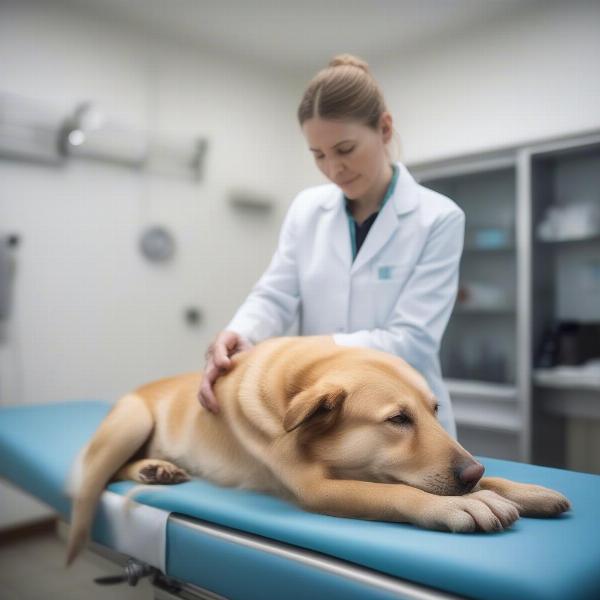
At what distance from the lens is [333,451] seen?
0.92 m

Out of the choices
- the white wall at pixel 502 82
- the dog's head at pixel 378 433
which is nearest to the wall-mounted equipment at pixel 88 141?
the white wall at pixel 502 82

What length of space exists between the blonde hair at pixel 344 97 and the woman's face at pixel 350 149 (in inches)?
0.6

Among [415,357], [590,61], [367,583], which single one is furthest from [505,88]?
[367,583]

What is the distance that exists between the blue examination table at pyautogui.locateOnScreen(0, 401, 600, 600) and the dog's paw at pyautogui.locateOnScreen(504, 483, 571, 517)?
0.02 meters

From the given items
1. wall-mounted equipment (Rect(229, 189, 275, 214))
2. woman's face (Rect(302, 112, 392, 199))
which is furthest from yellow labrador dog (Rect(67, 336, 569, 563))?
wall-mounted equipment (Rect(229, 189, 275, 214))

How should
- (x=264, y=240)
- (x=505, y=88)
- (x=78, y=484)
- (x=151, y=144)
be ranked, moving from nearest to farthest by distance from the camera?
(x=78, y=484) < (x=505, y=88) < (x=151, y=144) < (x=264, y=240)

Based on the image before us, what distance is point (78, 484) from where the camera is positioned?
123 cm

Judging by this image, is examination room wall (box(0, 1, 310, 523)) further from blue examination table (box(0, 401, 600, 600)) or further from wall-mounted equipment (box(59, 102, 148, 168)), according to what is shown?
blue examination table (box(0, 401, 600, 600))

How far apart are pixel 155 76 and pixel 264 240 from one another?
41.2 inches

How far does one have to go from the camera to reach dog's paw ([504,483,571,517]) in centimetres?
86

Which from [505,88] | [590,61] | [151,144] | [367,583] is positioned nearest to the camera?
[367,583]

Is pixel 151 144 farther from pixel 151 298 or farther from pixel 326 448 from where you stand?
pixel 326 448

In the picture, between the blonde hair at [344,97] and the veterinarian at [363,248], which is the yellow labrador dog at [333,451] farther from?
the blonde hair at [344,97]

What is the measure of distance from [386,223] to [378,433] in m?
0.59
